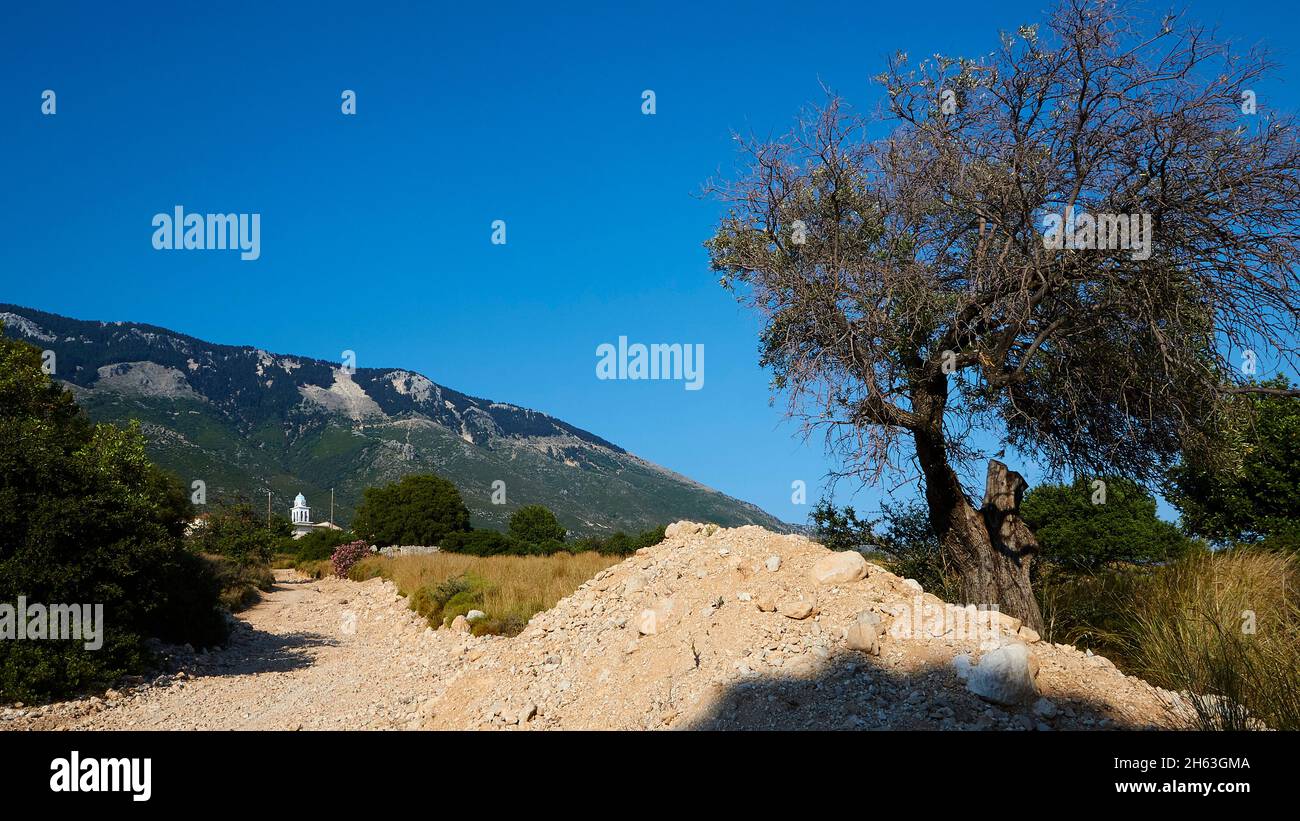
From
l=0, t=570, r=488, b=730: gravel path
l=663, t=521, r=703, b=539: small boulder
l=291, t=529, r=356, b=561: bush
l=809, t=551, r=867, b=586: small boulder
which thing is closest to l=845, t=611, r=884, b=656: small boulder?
l=809, t=551, r=867, b=586: small boulder

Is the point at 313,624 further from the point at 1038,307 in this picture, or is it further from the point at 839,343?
the point at 1038,307

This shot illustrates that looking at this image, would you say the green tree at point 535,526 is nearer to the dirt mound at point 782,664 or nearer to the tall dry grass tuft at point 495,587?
the tall dry grass tuft at point 495,587

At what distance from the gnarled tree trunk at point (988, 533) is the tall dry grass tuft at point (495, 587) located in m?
8.32

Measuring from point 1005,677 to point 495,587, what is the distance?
1458cm

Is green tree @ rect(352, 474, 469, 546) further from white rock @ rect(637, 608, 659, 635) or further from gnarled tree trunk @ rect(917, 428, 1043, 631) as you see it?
gnarled tree trunk @ rect(917, 428, 1043, 631)

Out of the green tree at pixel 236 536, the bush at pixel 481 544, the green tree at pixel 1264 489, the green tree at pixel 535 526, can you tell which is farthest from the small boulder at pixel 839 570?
the green tree at pixel 535 526

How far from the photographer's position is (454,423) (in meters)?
194

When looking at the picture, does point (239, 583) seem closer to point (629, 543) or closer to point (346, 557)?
point (346, 557)

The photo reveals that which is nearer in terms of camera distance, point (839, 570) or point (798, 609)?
point (798, 609)

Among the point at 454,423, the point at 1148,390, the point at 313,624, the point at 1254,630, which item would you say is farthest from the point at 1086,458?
the point at 454,423

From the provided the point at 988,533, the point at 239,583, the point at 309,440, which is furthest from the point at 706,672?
the point at 309,440

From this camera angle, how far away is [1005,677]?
6473 millimetres

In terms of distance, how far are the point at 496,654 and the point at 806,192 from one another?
8.53 metres

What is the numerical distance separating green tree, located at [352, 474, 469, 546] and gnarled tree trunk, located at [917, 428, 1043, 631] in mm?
42384
